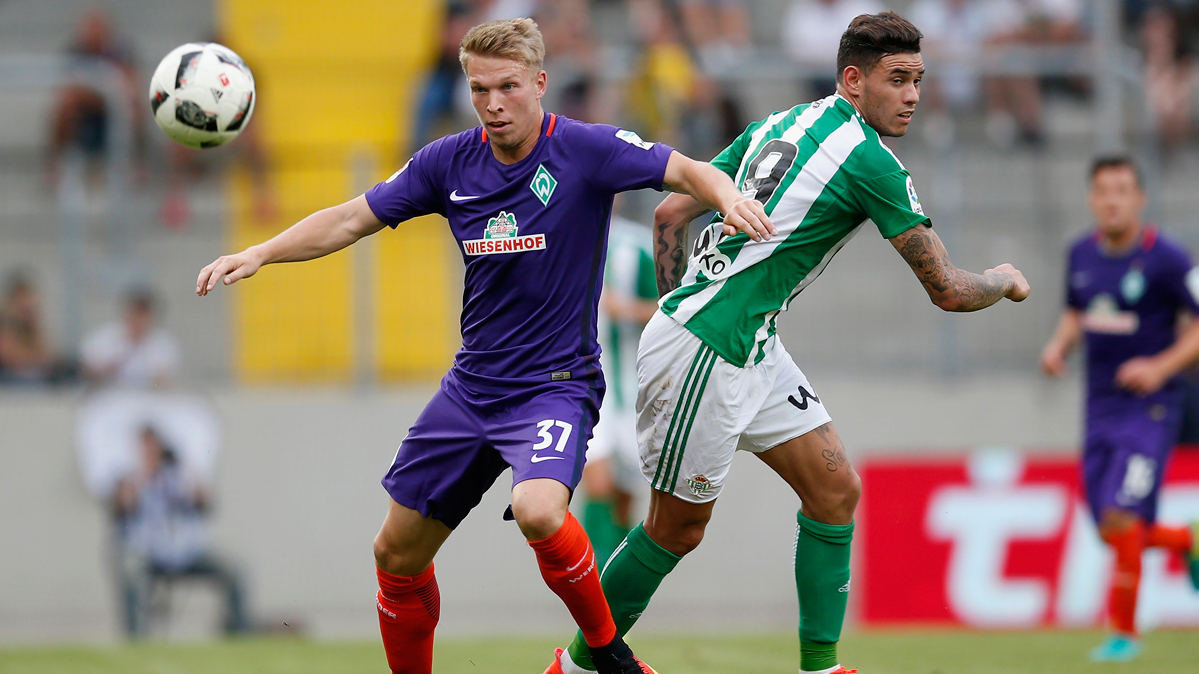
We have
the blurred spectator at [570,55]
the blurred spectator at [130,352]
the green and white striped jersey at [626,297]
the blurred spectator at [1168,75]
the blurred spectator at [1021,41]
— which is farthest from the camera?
the blurred spectator at [1168,75]

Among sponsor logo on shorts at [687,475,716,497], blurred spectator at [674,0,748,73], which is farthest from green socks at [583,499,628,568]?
blurred spectator at [674,0,748,73]

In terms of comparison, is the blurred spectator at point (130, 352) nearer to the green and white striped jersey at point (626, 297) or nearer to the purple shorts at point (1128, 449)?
the green and white striped jersey at point (626, 297)

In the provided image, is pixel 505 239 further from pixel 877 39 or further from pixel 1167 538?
pixel 1167 538

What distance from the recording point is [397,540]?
483 centimetres

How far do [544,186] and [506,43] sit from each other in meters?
0.51

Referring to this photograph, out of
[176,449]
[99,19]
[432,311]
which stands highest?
[99,19]

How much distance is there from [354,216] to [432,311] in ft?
17.2

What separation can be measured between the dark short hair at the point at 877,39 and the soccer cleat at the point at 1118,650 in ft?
13.2

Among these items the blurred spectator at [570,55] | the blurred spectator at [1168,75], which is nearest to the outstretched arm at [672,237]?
the blurred spectator at [570,55]

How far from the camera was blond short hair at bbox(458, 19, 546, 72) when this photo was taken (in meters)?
4.53

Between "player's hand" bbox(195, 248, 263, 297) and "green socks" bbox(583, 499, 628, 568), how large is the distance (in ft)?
12.4

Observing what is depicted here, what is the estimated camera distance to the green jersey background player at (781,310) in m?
4.70

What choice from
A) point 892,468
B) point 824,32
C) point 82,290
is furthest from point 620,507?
point 824,32

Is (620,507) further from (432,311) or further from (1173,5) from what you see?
(1173,5)
